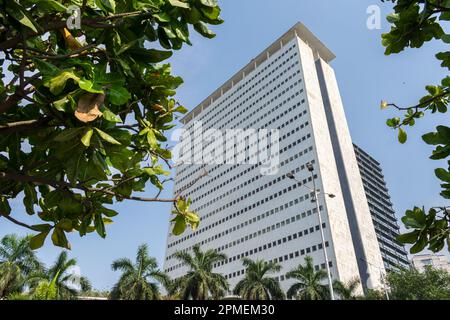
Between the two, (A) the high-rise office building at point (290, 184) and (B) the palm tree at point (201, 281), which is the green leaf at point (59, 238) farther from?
(A) the high-rise office building at point (290, 184)

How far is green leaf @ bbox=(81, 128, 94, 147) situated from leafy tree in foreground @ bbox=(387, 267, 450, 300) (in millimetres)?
44824

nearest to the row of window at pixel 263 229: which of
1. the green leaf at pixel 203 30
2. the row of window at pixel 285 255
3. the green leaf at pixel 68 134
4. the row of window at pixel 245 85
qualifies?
the row of window at pixel 285 255

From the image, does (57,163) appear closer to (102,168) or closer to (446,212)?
(102,168)

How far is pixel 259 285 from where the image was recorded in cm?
3162

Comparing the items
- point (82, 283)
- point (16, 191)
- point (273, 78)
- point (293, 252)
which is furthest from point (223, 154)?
point (16, 191)

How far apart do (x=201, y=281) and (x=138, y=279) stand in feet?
17.7

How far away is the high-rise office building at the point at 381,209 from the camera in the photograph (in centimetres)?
9555

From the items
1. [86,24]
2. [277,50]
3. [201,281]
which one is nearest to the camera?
[86,24]

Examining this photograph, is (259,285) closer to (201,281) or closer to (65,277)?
(201,281)

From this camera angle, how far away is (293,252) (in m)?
63.4

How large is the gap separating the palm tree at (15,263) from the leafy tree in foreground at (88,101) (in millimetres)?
24589

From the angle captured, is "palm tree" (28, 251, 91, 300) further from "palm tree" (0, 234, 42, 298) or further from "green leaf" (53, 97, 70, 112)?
"green leaf" (53, 97, 70, 112)

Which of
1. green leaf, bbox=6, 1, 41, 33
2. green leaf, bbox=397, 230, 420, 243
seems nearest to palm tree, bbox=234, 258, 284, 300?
green leaf, bbox=397, 230, 420, 243

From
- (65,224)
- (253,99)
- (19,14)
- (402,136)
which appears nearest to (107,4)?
(19,14)
